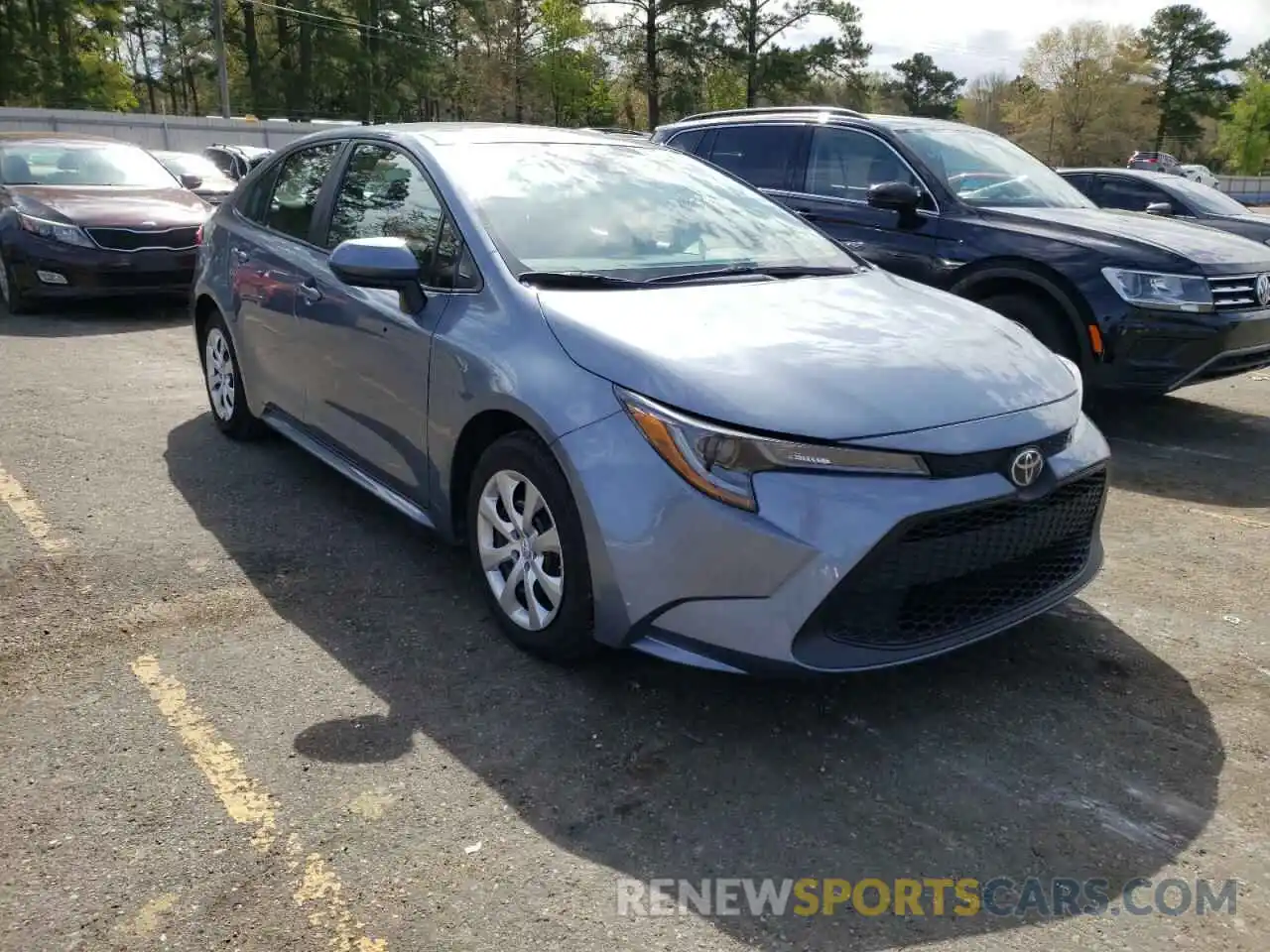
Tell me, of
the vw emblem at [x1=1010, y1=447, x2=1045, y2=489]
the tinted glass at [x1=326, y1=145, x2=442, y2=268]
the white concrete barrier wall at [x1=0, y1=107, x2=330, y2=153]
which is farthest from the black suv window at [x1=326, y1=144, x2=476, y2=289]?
the white concrete barrier wall at [x1=0, y1=107, x2=330, y2=153]

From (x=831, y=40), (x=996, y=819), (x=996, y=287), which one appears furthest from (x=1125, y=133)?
(x=996, y=819)

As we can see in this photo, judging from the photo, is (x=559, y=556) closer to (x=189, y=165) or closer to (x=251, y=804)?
(x=251, y=804)

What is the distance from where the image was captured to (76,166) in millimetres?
10094

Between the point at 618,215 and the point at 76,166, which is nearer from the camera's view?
the point at 618,215

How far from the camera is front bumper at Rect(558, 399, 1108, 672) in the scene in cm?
262

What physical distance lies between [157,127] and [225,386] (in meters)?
32.5

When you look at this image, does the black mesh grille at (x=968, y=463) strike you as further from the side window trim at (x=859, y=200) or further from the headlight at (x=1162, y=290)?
the side window trim at (x=859, y=200)

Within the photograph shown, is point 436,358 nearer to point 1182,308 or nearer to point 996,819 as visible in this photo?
point 996,819

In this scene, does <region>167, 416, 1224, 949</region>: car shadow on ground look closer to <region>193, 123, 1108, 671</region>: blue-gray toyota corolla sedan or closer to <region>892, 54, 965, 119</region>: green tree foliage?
<region>193, 123, 1108, 671</region>: blue-gray toyota corolla sedan

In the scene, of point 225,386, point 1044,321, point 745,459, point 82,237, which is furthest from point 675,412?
point 82,237

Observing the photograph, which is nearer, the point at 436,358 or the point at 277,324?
the point at 436,358

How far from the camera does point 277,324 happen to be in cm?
462

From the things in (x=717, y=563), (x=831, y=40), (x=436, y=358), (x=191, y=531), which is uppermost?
(x=831, y=40)

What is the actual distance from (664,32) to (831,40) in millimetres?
7814
